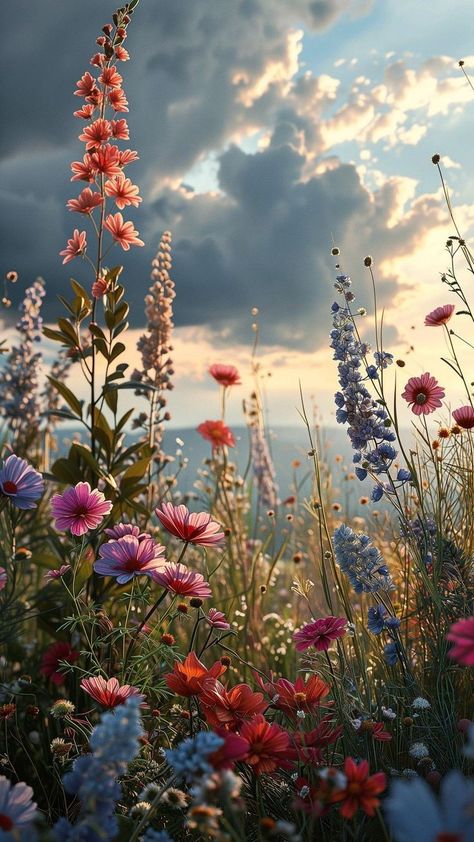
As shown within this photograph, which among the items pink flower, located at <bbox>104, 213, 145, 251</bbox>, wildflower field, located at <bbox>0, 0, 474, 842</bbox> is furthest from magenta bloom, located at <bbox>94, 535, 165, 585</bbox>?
pink flower, located at <bbox>104, 213, 145, 251</bbox>

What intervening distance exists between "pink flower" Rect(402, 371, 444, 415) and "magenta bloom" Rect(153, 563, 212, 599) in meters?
0.90

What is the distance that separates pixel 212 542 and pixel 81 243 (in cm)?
125

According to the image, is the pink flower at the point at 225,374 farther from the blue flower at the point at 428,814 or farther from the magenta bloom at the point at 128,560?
the blue flower at the point at 428,814

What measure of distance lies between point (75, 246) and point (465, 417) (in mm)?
1341

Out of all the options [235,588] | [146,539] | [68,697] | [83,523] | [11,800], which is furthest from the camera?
[235,588]

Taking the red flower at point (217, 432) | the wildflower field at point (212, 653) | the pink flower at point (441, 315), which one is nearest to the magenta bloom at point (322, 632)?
the wildflower field at point (212, 653)

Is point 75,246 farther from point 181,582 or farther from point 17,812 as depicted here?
point 17,812

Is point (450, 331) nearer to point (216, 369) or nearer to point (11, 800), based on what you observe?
point (216, 369)

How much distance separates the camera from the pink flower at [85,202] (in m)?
2.22

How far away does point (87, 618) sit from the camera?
146cm

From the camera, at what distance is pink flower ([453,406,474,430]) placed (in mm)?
1892

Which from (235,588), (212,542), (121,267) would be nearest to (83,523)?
(212,542)

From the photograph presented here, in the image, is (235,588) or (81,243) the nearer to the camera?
(81,243)

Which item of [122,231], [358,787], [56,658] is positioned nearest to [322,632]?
[358,787]
